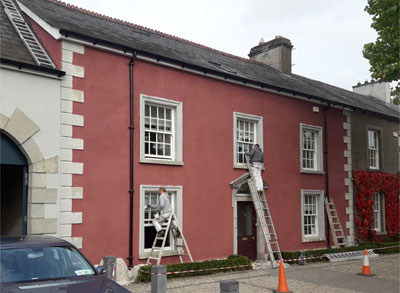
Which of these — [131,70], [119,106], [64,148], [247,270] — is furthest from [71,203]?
[247,270]

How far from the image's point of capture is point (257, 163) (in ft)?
48.9

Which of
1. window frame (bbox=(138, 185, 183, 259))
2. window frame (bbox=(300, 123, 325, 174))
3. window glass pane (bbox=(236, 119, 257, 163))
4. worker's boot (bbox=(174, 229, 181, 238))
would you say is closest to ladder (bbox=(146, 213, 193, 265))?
worker's boot (bbox=(174, 229, 181, 238))

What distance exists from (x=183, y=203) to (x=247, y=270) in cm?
277

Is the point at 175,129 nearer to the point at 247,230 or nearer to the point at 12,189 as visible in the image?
the point at 247,230

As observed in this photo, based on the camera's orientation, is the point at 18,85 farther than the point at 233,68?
No

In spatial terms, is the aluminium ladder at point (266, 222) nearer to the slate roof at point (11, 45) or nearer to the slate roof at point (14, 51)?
the slate roof at point (14, 51)

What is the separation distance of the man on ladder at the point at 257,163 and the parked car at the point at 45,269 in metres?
8.83

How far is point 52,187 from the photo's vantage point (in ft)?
34.9

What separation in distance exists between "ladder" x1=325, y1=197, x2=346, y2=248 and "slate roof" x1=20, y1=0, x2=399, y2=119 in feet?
13.8

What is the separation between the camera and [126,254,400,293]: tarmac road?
10703mm

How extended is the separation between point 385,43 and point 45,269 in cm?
1063

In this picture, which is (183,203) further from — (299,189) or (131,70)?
(299,189)

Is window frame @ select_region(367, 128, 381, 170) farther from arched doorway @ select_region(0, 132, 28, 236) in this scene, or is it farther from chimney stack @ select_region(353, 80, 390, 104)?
arched doorway @ select_region(0, 132, 28, 236)

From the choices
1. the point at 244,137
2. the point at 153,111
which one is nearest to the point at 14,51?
the point at 153,111
